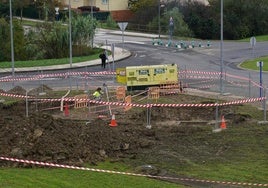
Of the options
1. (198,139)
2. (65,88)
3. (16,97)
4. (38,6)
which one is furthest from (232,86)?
(38,6)

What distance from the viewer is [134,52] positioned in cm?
6147

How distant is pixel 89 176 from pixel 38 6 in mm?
78902

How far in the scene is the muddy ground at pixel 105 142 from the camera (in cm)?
1761

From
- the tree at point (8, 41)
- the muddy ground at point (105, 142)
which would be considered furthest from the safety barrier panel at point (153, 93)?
the tree at point (8, 41)

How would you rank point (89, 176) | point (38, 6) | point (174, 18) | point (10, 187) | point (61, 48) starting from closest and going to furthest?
1. point (10, 187)
2. point (89, 176)
3. point (61, 48)
4. point (174, 18)
5. point (38, 6)

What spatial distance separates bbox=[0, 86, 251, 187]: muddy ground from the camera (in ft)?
57.8

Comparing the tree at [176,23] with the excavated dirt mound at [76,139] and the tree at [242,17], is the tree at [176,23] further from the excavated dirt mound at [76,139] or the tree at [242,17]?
the excavated dirt mound at [76,139]

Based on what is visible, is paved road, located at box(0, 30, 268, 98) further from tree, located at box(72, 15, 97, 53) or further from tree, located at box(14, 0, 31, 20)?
tree, located at box(14, 0, 31, 20)

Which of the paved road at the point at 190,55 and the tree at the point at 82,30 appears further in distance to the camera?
the tree at the point at 82,30

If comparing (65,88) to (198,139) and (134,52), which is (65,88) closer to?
(198,139)

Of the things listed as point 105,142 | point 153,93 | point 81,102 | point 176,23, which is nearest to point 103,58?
point 153,93

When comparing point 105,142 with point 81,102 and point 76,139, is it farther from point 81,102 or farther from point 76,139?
point 81,102

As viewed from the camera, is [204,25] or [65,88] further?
[204,25]

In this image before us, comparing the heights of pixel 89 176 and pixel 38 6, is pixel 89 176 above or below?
below
